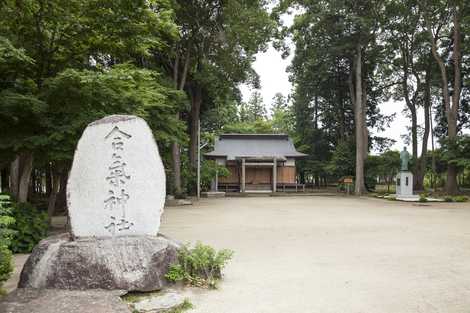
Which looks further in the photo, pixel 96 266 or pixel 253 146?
pixel 253 146

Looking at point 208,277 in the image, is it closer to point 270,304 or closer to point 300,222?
point 270,304

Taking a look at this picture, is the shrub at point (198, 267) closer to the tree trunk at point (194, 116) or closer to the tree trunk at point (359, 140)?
the tree trunk at point (194, 116)

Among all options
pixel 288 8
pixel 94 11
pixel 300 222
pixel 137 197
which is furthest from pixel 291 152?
pixel 137 197

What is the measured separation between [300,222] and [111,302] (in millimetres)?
8969

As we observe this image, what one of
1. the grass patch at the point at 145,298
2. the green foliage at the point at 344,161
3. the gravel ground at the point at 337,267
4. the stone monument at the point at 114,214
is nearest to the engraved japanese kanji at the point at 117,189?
the stone monument at the point at 114,214

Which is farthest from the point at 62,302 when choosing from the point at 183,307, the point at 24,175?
the point at 24,175

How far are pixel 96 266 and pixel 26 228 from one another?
3774mm

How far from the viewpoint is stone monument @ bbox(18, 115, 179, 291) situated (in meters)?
4.91

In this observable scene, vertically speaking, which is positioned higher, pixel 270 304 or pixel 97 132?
pixel 97 132

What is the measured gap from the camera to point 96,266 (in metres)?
4.86

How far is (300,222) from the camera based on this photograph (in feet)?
41.2

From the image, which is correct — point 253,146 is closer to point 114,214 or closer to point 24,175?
point 24,175

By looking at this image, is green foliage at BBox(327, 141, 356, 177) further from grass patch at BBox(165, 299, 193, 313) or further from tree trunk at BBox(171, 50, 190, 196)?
grass patch at BBox(165, 299, 193, 313)

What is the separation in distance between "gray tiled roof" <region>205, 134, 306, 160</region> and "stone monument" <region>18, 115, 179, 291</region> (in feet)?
87.6
